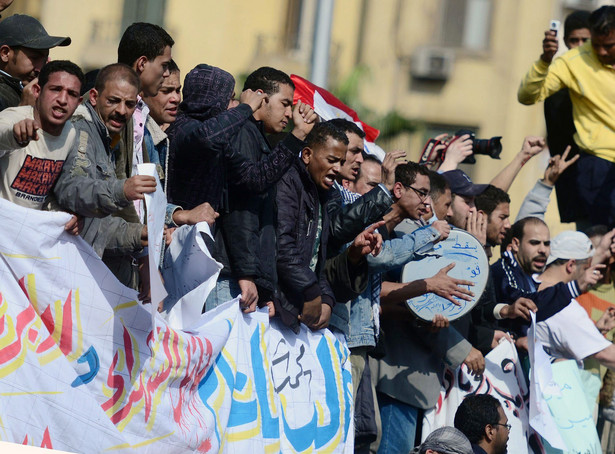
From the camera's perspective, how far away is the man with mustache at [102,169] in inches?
225

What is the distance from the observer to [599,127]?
1000cm

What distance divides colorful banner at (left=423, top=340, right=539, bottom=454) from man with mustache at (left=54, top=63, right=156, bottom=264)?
114 inches

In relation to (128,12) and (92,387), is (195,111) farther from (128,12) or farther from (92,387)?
(128,12)

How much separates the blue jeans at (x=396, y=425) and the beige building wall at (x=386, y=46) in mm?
13938

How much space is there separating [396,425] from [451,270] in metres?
0.99

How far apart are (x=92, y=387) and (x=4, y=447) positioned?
3.33 ft

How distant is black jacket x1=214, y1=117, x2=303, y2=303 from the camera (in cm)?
680

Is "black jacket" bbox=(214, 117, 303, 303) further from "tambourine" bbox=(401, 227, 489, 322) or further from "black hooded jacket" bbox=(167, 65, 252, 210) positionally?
"tambourine" bbox=(401, 227, 489, 322)

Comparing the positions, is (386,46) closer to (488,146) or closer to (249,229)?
(488,146)

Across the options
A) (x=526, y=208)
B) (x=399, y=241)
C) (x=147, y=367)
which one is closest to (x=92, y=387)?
(x=147, y=367)

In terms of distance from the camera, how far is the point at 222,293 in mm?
6859

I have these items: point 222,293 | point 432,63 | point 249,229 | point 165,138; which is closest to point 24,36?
point 165,138

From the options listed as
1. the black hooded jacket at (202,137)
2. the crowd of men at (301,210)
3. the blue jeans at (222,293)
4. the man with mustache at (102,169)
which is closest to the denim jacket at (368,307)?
the crowd of men at (301,210)

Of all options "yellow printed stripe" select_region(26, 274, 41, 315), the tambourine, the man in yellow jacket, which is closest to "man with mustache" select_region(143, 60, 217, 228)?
"yellow printed stripe" select_region(26, 274, 41, 315)
